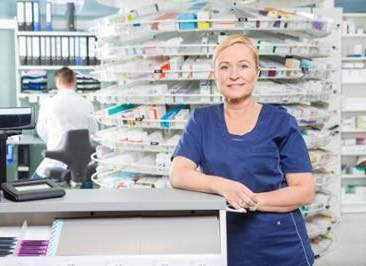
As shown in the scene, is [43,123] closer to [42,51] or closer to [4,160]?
[42,51]

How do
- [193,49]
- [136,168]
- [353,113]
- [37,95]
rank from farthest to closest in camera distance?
[353,113] < [37,95] < [136,168] < [193,49]

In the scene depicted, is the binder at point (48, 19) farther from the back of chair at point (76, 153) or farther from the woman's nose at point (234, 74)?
the woman's nose at point (234, 74)

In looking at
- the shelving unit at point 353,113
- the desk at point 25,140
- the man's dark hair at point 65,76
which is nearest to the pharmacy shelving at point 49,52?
the desk at point 25,140

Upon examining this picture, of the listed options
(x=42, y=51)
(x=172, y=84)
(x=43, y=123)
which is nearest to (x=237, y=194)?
(x=172, y=84)

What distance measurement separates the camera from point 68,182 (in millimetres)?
4930

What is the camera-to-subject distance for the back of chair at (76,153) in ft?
15.4

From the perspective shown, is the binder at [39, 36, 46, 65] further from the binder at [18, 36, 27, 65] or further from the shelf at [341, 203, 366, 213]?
the shelf at [341, 203, 366, 213]

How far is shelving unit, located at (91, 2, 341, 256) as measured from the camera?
8.27 ft

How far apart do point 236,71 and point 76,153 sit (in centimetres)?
322

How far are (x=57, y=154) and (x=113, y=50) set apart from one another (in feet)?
7.20

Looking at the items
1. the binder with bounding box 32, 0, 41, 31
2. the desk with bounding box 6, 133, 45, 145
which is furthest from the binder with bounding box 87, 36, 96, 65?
the desk with bounding box 6, 133, 45, 145

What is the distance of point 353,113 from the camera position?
20.1ft

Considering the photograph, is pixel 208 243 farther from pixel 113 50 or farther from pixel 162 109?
pixel 113 50

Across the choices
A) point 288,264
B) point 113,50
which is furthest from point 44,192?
point 113,50
